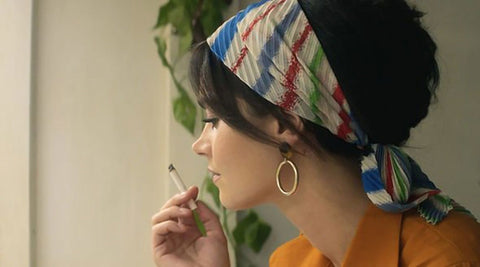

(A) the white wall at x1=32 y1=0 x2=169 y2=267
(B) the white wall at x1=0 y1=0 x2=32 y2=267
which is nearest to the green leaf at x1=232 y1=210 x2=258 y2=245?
(A) the white wall at x1=32 y1=0 x2=169 y2=267

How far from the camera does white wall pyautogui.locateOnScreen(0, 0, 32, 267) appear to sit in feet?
4.00

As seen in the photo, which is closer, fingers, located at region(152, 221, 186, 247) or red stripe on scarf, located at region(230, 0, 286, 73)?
red stripe on scarf, located at region(230, 0, 286, 73)

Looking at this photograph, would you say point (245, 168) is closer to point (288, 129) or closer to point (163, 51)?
point (288, 129)

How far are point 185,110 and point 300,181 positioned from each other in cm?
55

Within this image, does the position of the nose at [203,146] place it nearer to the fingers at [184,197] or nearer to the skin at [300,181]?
the skin at [300,181]

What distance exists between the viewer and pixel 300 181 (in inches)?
29.4

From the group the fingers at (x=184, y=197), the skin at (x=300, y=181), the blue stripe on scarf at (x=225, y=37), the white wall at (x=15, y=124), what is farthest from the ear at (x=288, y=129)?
the white wall at (x=15, y=124)

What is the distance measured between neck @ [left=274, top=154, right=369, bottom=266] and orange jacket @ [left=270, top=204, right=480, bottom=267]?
20 mm

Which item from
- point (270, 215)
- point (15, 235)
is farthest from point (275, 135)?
point (15, 235)

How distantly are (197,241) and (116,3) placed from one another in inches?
23.3

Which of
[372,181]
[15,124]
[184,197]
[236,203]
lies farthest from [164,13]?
[372,181]

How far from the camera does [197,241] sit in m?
0.94

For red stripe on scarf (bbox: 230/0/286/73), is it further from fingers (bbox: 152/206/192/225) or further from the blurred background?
the blurred background

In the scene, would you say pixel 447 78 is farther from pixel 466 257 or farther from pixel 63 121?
pixel 63 121
